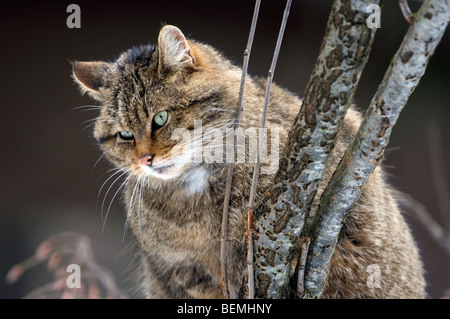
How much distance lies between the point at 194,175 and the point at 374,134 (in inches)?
37.1

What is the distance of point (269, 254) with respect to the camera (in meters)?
1.79

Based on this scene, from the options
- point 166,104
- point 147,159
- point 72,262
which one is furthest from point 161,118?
point 72,262

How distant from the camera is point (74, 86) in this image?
463cm

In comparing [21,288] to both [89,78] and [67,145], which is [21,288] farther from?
[89,78]

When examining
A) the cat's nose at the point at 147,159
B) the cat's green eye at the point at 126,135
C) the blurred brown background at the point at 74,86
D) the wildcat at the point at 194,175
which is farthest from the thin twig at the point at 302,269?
the blurred brown background at the point at 74,86

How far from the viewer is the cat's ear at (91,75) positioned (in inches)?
99.1

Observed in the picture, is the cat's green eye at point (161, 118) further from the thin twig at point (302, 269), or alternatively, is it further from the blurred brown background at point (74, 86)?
the blurred brown background at point (74, 86)

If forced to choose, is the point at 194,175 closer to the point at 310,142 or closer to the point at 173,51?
the point at 173,51

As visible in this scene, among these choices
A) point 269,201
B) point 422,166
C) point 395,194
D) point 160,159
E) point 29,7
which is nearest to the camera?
point 269,201

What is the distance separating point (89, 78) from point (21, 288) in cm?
272

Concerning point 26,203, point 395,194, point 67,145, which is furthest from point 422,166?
point 26,203

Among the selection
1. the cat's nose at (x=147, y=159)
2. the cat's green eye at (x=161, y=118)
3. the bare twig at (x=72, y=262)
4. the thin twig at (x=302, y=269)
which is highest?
the cat's green eye at (x=161, y=118)

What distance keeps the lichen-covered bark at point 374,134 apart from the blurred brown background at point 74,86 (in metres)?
2.65

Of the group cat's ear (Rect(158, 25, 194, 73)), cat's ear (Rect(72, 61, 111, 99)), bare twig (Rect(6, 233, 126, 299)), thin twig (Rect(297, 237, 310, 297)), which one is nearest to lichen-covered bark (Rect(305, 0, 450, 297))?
thin twig (Rect(297, 237, 310, 297))
